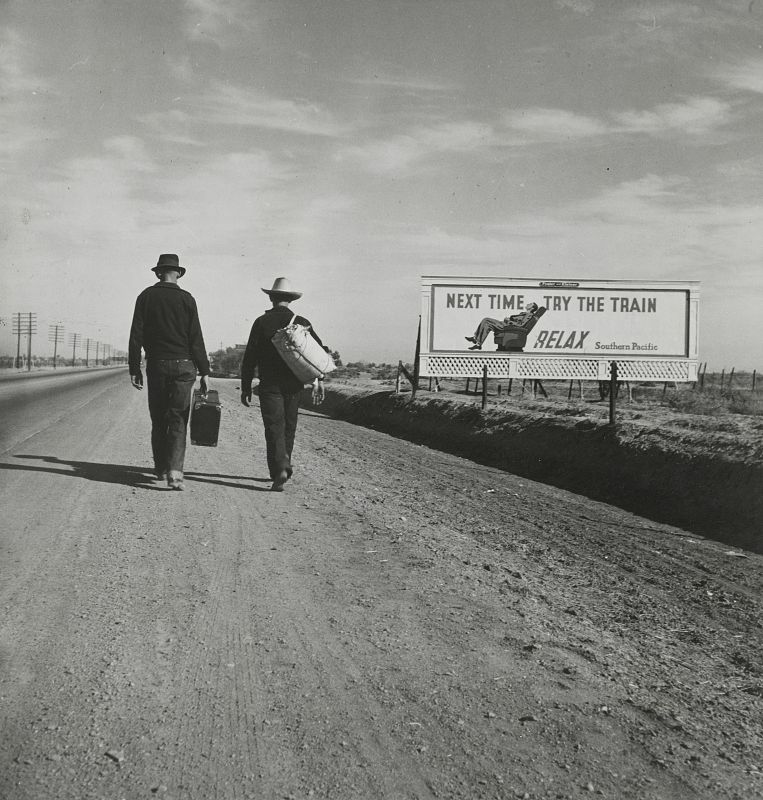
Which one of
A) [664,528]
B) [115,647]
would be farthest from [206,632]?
[664,528]

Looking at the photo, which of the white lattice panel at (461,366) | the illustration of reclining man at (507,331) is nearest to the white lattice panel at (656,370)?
the illustration of reclining man at (507,331)

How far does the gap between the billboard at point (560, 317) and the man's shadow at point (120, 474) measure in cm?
1729

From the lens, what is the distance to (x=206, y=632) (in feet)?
12.1

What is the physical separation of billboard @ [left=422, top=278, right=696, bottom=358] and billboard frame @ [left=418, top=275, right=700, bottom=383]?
46 millimetres

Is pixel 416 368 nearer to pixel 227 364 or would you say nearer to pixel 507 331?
pixel 507 331

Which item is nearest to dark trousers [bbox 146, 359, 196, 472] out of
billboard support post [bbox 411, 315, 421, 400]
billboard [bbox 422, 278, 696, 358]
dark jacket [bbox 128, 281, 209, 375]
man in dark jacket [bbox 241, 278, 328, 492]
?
dark jacket [bbox 128, 281, 209, 375]

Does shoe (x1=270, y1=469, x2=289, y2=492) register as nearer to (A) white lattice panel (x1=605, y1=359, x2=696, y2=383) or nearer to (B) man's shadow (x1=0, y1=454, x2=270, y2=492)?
(B) man's shadow (x1=0, y1=454, x2=270, y2=492)

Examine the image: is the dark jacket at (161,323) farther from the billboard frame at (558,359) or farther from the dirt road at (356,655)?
the billboard frame at (558,359)

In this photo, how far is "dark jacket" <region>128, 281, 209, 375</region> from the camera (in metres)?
7.41

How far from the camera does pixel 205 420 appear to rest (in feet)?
28.2

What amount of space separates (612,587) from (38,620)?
351cm

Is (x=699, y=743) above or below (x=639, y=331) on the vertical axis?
below

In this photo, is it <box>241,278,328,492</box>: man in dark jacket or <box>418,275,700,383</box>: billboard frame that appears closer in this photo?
<box>241,278,328,492</box>: man in dark jacket

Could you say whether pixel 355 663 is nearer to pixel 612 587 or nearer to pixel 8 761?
pixel 8 761
